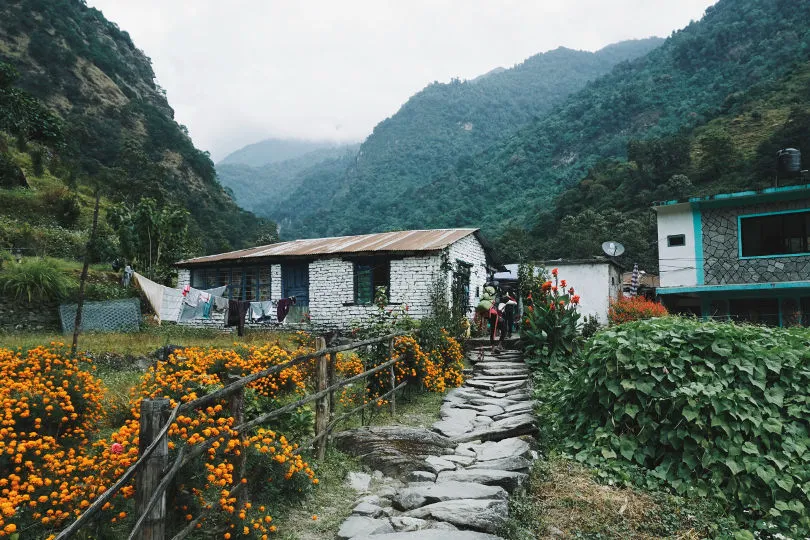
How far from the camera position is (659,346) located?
17.7ft

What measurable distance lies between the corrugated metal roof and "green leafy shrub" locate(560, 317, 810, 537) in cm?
1012

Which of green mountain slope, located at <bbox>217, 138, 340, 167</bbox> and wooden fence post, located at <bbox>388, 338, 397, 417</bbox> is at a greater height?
green mountain slope, located at <bbox>217, 138, 340, 167</bbox>

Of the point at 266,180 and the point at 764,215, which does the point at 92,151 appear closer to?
the point at 764,215

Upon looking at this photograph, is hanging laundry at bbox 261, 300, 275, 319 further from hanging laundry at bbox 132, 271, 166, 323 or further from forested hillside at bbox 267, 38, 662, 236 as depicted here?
forested hillside at bbox 267, 38, 662, 236

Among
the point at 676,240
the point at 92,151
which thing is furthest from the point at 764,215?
the point at 92,151

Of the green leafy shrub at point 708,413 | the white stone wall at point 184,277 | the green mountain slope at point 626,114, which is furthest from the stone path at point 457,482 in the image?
the green mountain slope at point 626,114

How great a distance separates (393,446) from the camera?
5.37 metres

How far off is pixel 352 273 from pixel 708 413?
13158 millimetres

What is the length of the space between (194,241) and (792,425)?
1143 inches

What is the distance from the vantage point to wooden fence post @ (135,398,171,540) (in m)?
2.58

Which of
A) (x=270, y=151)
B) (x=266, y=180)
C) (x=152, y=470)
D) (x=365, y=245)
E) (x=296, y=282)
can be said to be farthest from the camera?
(x=270, y=151)

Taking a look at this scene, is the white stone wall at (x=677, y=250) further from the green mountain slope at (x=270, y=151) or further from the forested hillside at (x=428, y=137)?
the green mountain slope at (x=270, y=151)

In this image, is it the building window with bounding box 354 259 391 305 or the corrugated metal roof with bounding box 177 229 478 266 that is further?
the building window with bounding box 354 259 391 305

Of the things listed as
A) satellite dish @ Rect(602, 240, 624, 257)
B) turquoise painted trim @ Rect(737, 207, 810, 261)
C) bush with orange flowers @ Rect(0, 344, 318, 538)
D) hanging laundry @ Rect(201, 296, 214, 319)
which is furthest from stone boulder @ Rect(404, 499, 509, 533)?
Answer: satellite dish @ Rect(602, 240, 624, 257)
